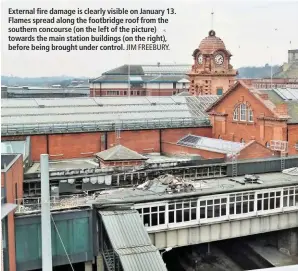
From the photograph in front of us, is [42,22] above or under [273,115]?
above

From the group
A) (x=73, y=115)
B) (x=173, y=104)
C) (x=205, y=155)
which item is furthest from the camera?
(x=173, y=104)

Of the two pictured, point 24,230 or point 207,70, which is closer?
point 24,230

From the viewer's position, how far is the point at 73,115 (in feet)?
95.9

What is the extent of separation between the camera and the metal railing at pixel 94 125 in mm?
26953

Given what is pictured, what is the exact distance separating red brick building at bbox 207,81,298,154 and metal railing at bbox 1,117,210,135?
143 cm

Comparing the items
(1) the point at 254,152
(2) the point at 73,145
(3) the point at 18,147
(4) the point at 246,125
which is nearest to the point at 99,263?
(3) the point at 18,147

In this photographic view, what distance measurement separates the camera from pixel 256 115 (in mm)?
28453

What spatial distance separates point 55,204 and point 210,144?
1321 cm

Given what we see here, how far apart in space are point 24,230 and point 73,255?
5.89 feet

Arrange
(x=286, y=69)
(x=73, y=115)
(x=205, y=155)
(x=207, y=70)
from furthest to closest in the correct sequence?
(x=286, y=69)
(x=207, y=70)
(x=73, y=115)
(x=205, y=155)

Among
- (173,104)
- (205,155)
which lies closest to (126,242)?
(205,155)

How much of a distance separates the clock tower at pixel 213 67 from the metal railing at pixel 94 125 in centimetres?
924

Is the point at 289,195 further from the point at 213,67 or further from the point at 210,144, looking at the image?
the point at 213,67

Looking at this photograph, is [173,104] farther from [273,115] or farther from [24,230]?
[24,230]
